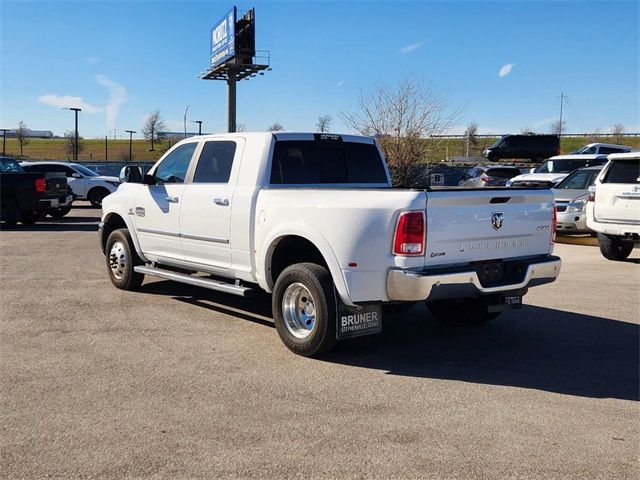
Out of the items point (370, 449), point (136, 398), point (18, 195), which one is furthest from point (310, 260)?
point (18, 195)

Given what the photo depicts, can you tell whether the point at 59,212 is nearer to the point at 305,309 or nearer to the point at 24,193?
the point at 24,193

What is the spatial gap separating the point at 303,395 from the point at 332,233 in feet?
4.37

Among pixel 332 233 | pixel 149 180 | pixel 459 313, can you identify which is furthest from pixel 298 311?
pixel 149 180

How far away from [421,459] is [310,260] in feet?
8.90

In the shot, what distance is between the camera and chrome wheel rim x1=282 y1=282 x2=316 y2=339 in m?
5.52

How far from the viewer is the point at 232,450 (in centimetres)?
364

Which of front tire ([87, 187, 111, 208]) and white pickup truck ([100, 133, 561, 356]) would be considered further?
front tire ([87, 187, 111, 208])

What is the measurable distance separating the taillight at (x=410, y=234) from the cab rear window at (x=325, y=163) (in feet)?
6.15

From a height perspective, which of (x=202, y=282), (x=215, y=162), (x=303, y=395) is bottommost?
(x=303, y=395)

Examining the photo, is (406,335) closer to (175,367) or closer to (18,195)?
(175,367)

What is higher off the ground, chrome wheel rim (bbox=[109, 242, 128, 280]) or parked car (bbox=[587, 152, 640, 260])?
parked car (bbox=[587, 152, 640, 260])

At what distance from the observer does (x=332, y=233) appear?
5.11 meters

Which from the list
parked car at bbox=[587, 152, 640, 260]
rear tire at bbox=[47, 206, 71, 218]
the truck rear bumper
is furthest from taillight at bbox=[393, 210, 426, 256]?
rear tire at bbox=[47, 206, 71, 218]

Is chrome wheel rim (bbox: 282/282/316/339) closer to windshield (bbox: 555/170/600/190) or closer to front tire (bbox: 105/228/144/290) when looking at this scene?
front tire (bbox: 105/228/144/290)
